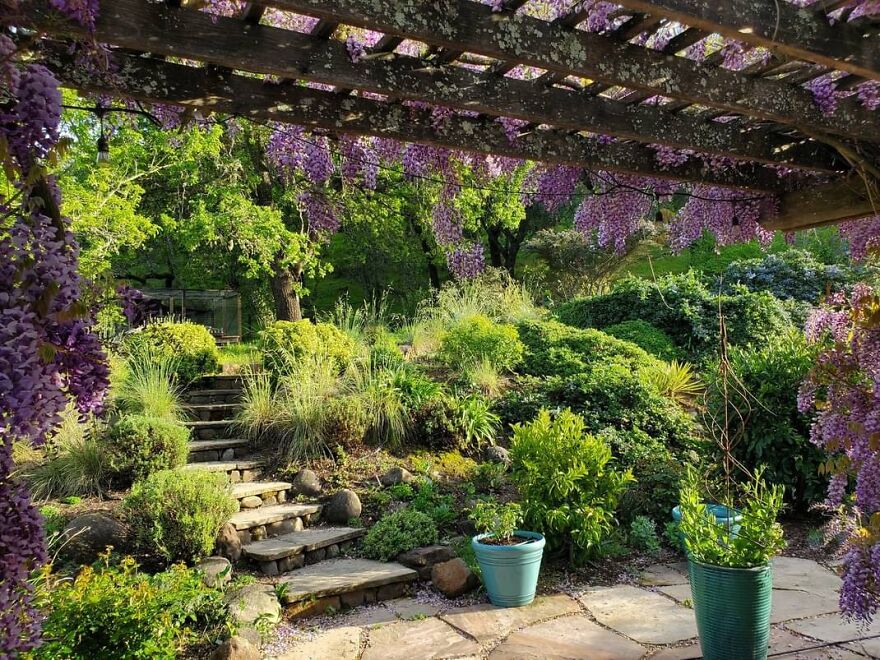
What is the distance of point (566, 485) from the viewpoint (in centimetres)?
402

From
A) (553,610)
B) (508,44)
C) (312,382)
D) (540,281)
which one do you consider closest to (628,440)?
(553,610)

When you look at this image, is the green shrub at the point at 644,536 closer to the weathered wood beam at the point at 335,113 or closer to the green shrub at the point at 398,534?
the green shrub at the point at 398,534

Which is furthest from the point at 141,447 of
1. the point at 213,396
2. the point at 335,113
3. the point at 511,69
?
the point at 511,69

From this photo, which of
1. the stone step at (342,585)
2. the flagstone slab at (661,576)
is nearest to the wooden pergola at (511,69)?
the flagstone slab at (661,576)

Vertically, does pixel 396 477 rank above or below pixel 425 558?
above

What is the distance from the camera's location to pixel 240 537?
4289mm

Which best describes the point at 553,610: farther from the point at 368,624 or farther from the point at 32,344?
the point at 32,344

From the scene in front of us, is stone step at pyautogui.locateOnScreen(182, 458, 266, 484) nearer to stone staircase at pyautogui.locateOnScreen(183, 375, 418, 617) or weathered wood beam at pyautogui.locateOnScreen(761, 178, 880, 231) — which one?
stone staircase at pyautogui.locateOnScreen(183, 375, 418, 617)

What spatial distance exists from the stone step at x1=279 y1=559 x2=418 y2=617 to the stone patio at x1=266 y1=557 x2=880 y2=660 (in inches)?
3.5

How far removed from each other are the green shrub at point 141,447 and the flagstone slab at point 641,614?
2.82 m

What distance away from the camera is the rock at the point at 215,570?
356 cm

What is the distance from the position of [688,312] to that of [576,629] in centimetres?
597

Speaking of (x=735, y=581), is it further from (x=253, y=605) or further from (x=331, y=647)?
(x=253, y=605)

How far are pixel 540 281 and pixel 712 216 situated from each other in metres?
11.7
